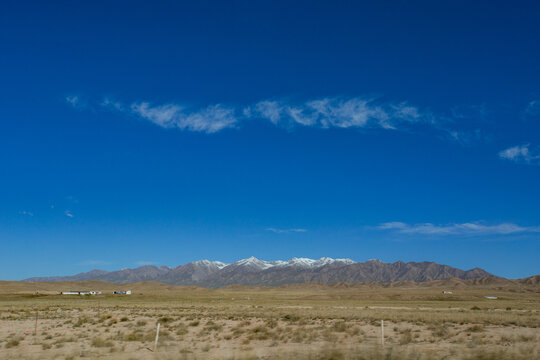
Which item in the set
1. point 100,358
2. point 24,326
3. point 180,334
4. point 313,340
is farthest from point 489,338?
point 24,326

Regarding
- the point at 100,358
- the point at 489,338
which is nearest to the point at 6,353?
the point at 100,358

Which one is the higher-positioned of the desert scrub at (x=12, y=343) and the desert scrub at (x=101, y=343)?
the desert scrub at (x=101, y=343)

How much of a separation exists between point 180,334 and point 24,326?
47.1 ft

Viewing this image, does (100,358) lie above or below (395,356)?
below

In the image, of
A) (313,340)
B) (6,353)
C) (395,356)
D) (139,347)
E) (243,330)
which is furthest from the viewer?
(243,330)

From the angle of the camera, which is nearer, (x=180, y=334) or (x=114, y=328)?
(x=180, y=334)

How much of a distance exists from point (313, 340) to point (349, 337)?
2.80 m

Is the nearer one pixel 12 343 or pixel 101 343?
pixel 101 343

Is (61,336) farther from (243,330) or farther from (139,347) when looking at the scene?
(243,330)

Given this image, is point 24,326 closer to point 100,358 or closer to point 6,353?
point 6,353

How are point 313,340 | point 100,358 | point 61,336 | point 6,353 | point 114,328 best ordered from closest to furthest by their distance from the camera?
1. point 100,358
2. point 6,353
3. point 313,340
4. point 61,336
5. point 114,328

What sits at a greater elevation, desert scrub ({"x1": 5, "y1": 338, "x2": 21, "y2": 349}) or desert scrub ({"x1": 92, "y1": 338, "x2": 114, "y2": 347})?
desert scrub ({"x1": 92, "y1": 338, "x2": 114, "y2": 347})

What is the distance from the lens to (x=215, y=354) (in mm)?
20703

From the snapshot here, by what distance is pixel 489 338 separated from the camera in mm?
26344
